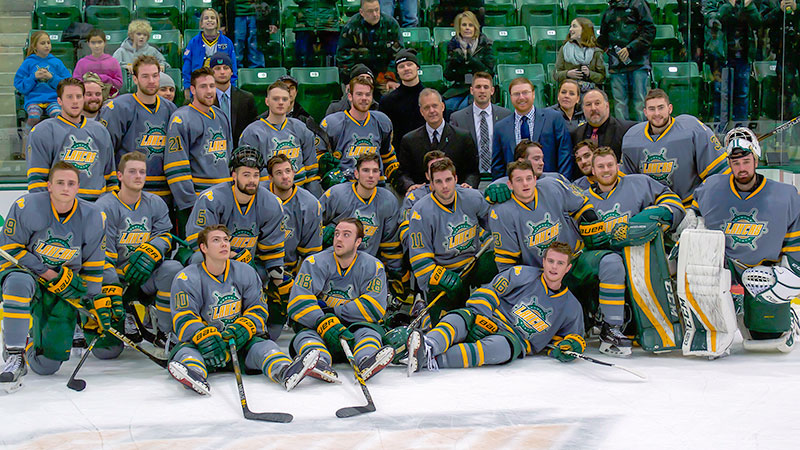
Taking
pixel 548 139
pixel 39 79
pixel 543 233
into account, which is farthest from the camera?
pixel 39 79

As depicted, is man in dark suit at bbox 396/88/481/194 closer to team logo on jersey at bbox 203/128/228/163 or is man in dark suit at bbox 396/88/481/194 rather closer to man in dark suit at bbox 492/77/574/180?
man in dark suit at bbox 492/77/574/180

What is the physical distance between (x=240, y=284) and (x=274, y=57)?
313 centimetres

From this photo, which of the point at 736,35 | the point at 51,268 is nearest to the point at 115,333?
the point at 51,268

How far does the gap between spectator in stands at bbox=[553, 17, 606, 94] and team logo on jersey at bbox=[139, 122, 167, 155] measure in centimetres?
287

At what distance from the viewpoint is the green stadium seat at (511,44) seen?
7703 mm

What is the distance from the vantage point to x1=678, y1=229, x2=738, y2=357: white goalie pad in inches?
191

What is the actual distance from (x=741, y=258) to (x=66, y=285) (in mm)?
3532

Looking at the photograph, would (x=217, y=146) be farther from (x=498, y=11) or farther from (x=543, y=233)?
(x=498, y=11)

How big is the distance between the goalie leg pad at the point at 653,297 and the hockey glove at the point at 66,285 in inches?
114

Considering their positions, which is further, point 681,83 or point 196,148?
point 681,83

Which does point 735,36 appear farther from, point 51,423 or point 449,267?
point 51,423

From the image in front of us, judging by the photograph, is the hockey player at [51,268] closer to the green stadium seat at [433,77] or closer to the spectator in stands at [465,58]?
the spectator in stands at [465,58]

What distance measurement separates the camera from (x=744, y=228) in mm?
5035

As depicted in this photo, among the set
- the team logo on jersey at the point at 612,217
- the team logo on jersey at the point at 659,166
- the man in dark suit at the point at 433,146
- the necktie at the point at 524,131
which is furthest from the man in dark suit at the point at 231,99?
the team logo on jersey at the point at 659,166
